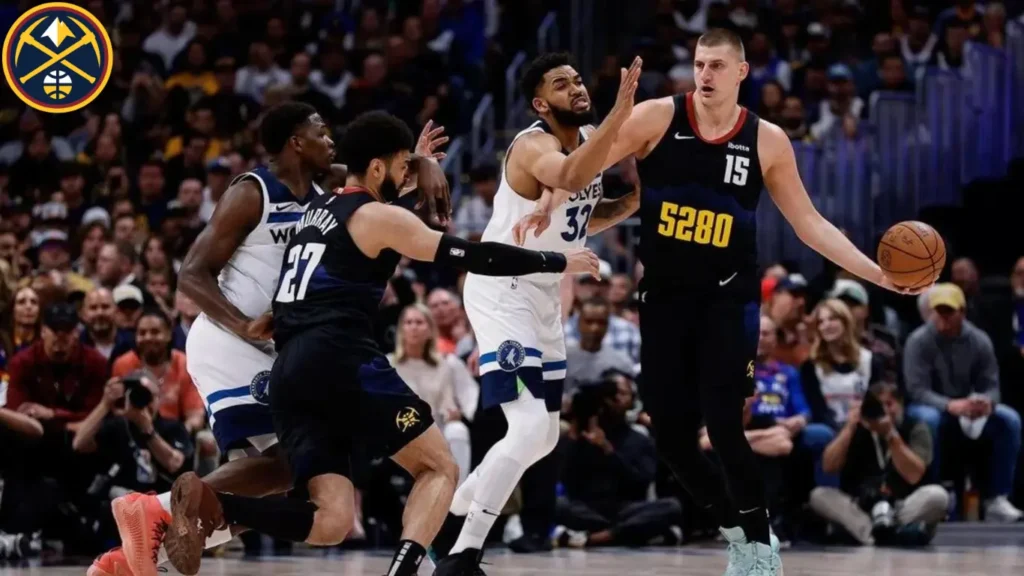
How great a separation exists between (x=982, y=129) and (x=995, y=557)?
678 cm

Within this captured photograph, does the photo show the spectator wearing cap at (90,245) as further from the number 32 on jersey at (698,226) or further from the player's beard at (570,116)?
the number 32 on jersey at (698,226)

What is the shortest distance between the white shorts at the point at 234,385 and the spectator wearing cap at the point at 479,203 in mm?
7852

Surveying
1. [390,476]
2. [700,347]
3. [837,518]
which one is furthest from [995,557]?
[390,476]

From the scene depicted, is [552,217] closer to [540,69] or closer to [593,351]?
[540,69]

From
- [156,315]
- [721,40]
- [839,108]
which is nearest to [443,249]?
[721,40]

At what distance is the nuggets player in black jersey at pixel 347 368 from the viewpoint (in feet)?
22.3

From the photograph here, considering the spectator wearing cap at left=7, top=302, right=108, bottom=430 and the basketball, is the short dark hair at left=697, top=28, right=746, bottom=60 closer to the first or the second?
the basketball

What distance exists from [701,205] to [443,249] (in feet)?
4.77

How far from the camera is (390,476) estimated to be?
38.9ft

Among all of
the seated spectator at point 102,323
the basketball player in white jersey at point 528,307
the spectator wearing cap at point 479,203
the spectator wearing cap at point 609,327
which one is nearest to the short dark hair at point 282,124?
the basketball player in white jersey at point 528,307

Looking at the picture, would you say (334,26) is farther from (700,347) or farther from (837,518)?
(700,347)

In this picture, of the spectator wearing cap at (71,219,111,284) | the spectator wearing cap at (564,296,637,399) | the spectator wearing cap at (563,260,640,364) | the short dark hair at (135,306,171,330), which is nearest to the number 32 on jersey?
the spectator wearing cap at (564,296,637,399)

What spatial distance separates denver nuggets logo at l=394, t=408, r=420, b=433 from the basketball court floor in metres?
2.39

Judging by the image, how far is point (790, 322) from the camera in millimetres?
12938
